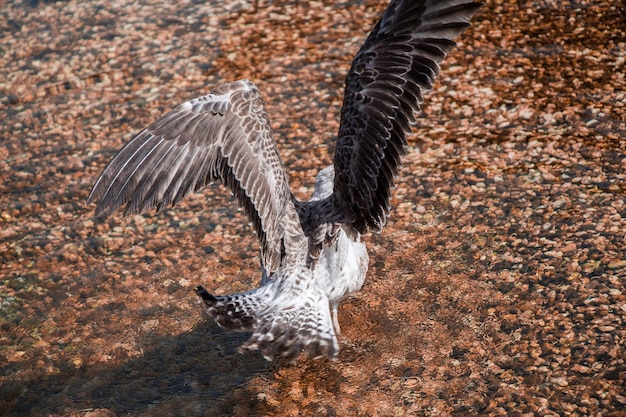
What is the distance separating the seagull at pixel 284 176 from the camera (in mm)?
4090

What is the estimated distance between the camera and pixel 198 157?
4.35 meters

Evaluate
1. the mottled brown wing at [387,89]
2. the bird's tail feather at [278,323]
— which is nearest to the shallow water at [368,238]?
the bird's tail feather at [278,323]

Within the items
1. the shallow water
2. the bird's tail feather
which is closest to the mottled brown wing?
the bird's tail feather

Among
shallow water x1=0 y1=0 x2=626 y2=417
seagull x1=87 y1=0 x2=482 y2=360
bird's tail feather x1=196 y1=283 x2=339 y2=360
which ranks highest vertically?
seagull x1=87 y1=0 x2=482 y2=360

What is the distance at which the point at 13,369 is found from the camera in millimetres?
5020

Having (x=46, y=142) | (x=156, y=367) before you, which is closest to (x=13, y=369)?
(x=156, y=367)

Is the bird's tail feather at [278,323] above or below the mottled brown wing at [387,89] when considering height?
below

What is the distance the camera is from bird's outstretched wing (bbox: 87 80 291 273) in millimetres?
4266

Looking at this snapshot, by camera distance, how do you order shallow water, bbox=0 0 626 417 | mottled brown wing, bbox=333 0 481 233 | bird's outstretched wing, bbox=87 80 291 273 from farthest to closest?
shallow water, bbox=0 0 626 417, bird's outstretched wing, bbox=87 80 291 273, mottled brown wing, bbox=333 0 481 233

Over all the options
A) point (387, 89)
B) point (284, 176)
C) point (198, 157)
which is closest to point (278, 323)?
point (284, 176)

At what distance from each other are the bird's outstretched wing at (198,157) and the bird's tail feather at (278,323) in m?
0.51

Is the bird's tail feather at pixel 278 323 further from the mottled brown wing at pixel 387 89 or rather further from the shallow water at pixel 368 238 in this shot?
the mottled brown wing at pixel 387 89

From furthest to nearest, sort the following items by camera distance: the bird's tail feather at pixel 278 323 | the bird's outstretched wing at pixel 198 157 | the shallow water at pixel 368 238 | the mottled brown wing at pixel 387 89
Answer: the shallow water at pixel 368 238 < the bird's tail feather at pixel 278 323 < the bird's outstretched wing at pixel 198 157 < the mottled brown wing at pixel 387 89

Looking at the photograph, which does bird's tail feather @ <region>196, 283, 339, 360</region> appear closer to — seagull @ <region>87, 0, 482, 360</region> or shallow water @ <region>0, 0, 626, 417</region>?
seagull @ <region>87, 0, 482, 360</region>
